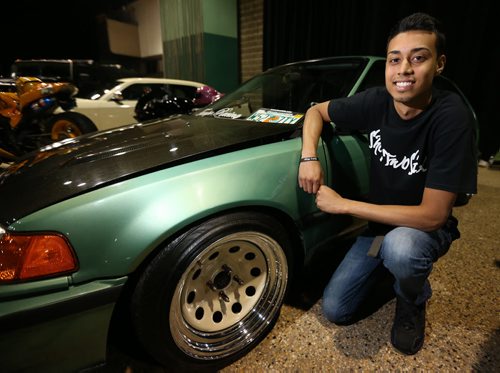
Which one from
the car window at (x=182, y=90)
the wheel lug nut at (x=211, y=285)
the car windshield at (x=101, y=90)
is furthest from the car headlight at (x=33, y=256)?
the car window at (x=182, y=90)

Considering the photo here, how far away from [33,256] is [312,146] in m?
1.03

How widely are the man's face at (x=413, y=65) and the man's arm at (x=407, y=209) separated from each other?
365 millimetres

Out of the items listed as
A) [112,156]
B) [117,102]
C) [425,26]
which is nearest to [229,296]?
[112,156]

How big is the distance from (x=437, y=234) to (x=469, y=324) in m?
0.52

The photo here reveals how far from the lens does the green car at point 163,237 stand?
87 centimetres

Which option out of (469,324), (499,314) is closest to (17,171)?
(469,324)

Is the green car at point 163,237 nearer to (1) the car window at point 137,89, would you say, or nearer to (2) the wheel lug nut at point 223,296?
(2) the wheel lug nut at point 223,296

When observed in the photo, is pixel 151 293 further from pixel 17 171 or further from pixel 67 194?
pixel 17 171

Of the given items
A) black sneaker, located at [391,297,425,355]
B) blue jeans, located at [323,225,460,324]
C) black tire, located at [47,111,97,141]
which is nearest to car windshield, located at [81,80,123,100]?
black tire, located at [47,111,97,141]

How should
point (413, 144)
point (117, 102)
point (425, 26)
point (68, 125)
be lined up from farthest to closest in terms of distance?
point (117, 102) → point (68, 125) → point (413, 144) → point (425, 26)

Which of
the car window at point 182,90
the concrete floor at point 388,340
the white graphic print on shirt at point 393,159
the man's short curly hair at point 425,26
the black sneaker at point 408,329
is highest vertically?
the man's short curly hair at point 425,26

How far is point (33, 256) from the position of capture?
86 centimetres

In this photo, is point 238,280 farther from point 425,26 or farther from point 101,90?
point 101,90

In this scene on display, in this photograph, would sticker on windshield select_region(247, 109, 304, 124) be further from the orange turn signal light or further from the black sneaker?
the orange turn signal light
